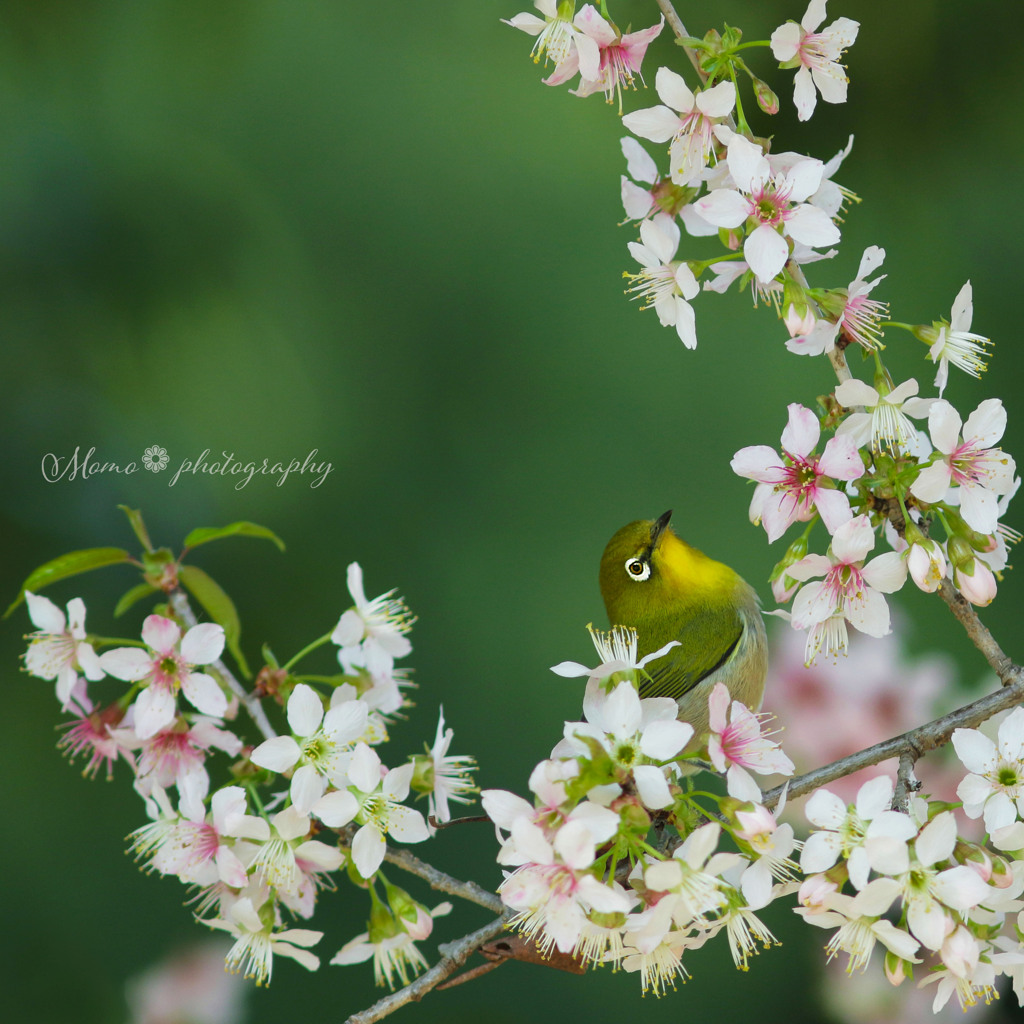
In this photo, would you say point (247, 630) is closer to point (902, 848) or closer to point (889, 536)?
point (889, 536)

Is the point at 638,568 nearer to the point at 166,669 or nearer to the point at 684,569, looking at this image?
the point at 684,569

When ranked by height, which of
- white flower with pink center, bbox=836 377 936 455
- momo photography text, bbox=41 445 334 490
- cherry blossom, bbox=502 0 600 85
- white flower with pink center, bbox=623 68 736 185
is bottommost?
momo photography text, bbox=41 445 334 490

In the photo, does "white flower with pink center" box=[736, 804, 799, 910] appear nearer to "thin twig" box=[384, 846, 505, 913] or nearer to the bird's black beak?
"thin twig" box=[384, 846, 505, 913]

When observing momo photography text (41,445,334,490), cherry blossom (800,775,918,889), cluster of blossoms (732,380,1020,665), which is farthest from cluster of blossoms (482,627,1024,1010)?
momo photography text (41,445,334,490)

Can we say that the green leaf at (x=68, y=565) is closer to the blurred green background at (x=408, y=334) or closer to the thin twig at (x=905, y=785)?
the thin twig at (x=905, y=785)

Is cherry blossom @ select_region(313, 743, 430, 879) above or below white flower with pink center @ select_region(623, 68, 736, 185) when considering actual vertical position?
below

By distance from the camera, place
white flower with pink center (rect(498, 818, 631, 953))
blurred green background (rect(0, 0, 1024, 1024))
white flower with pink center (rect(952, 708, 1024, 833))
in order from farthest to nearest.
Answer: blurred green background (rect(0, 0, 1024, 1024)), white flower with pink center (rect(952, 708, 1024, 833)), white flower with pink center (rect(498, 818, 631, 953))

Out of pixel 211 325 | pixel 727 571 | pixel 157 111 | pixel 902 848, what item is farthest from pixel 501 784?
pixel 157 111

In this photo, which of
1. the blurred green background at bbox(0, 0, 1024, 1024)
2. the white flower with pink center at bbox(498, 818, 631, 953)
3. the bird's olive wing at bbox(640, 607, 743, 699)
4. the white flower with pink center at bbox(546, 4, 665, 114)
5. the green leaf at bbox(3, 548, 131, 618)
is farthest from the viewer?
the blurred green background at bbox(0, 0, 1024, 1024)
